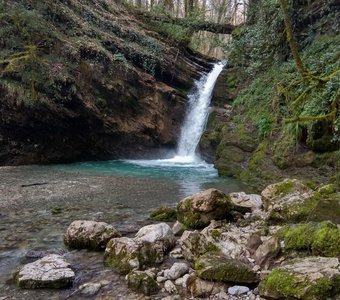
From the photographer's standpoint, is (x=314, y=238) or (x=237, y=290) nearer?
(x=237, y=290)

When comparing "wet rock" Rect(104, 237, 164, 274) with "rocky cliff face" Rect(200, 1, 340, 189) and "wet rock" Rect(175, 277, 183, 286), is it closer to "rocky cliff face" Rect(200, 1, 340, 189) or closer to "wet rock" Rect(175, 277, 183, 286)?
"wet rock" Rect(175, 277, 183, 286)

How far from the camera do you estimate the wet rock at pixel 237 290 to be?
3317 mm

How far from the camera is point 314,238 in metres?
3.61

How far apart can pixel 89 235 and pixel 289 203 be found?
283 cm

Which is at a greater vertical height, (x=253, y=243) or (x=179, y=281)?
(x=253, y=243)

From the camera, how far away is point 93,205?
7.05 metres

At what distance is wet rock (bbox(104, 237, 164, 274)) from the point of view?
13.3 feet

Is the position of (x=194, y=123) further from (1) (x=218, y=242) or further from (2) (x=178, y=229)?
(1) (x=218, y=242)

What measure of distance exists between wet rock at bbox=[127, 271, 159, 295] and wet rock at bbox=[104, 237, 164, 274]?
1.05 ft

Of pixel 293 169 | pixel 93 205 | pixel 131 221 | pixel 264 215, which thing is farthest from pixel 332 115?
pixel 93 205

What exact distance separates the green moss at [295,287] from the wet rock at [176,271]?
966 millimetres

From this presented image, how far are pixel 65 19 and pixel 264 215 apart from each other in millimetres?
12637

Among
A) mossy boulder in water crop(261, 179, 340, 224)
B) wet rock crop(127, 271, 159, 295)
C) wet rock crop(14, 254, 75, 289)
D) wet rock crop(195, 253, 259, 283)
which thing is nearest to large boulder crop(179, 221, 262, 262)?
mossy boulder in water crop(261, 179, 340, 224)

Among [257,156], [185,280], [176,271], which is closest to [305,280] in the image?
[185,280]
